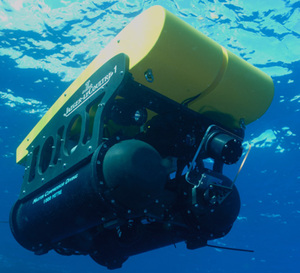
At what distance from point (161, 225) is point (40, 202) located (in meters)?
1.55

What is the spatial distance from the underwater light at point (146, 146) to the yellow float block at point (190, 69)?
0.01 metres

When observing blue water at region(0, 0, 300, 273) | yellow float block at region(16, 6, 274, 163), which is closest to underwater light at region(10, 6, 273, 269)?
yellow float block at region(16, 6, 274, 163)

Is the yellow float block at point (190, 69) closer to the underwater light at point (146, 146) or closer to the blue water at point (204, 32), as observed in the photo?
the underwater light at point (146, 146)

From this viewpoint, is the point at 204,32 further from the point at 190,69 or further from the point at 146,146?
the point at 146,146

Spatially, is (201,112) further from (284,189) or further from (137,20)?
(284,189)

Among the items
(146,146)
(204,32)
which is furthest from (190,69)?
(204,32)

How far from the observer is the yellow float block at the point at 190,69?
8.28ft

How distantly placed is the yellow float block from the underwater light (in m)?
0.01

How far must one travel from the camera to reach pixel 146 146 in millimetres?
2471

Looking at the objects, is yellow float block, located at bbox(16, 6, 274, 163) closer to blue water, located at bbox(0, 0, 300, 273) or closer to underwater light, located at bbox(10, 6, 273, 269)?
underwater light, located at bbox(10, 6, 273, 269)

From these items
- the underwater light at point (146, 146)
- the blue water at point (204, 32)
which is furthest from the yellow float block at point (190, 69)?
the blue water at point (204, 32)

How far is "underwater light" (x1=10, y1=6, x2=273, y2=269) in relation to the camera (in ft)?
8.02

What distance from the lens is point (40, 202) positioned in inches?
132

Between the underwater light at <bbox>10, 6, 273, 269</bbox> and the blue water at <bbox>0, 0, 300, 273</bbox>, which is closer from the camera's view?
the underwater light at <bbox>10, 6, 273, 269</bbox>
